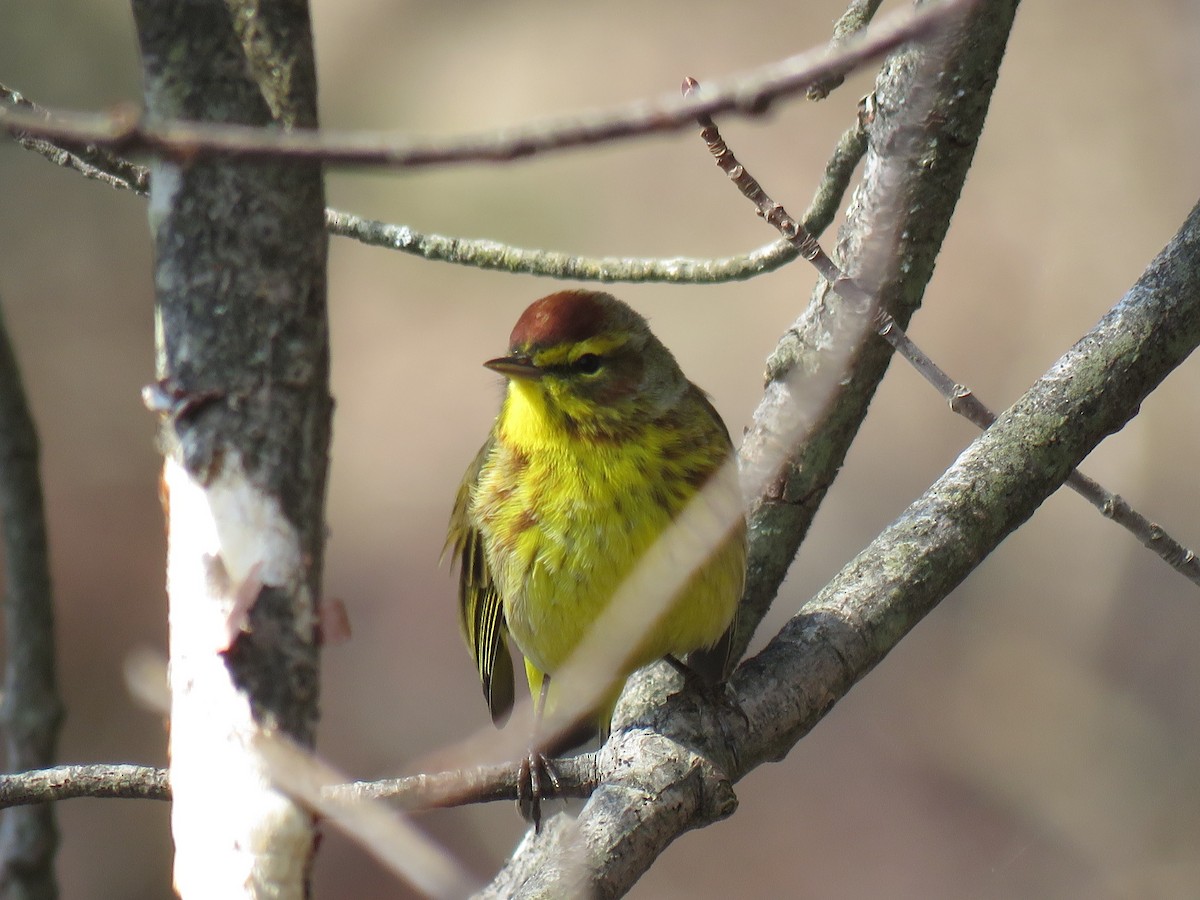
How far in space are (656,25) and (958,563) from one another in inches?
253

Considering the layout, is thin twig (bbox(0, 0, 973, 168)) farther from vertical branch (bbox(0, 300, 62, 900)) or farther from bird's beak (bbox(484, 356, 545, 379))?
vertical branch (bbox(0, 300, 62, 900))

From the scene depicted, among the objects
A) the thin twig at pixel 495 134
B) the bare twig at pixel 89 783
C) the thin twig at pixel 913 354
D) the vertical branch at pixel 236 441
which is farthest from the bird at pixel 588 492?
the thin twig at pixel 495 134

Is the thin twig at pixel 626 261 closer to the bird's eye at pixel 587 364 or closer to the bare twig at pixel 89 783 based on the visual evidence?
the bird's eye at pixel 587 364

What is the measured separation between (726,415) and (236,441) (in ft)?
19.7

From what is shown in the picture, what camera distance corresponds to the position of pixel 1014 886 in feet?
19.8

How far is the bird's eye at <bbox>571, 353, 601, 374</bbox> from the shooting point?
351 centimetres

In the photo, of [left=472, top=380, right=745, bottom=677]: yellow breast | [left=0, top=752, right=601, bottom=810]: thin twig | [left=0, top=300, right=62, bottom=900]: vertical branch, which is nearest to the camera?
[left=0, top=752, right=601, bottom=810]: thin twig

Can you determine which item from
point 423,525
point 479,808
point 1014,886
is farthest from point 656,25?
point 1014,886

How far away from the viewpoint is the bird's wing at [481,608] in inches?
147

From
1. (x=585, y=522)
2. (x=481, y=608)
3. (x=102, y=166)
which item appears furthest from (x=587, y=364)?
(x=102, y=166)

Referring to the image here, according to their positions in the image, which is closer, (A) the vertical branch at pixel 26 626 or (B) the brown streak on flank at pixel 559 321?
(A) the vertical branch at pixel 26 626

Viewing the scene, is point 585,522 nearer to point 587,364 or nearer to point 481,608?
point 587,364

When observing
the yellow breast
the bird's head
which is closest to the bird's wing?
the yellow breast

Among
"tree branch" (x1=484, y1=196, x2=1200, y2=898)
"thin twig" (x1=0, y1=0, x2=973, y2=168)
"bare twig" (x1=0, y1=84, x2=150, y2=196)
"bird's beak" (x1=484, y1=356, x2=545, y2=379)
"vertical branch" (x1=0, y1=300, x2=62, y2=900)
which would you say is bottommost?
"tree branch" (x1=484, y1=196, x2=1200, y2=898)
